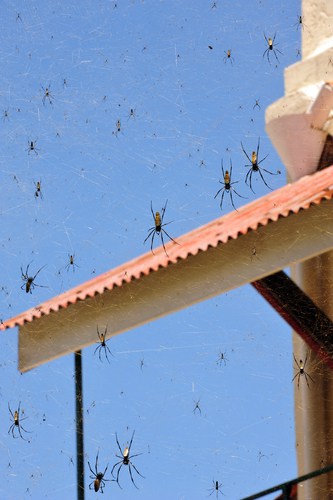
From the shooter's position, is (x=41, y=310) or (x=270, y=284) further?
(x=270, y=284)

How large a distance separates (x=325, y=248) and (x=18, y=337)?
3.64 meters

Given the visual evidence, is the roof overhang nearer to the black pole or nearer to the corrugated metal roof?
the corrugated metal roof

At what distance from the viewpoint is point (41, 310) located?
12805mm

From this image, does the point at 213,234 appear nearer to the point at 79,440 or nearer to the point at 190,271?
the point at 190,271

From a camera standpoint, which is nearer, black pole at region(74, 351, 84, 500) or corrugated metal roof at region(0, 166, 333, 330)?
corrugated metal roof at region(0, 166, 333, 330)

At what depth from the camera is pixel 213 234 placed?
12242 mm

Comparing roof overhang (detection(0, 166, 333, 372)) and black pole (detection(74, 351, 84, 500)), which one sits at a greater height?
roof overhang (detection(0, 166, 333, 372))

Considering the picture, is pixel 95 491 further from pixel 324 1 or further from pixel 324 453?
pixel 324 1

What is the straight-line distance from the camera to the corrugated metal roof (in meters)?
11.3

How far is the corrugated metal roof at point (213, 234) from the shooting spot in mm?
11336

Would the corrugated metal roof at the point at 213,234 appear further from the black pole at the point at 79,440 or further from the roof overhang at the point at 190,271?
the black pole at the point at 79,440

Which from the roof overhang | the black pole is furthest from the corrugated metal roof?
the black pole

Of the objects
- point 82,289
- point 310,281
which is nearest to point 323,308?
point 310,281

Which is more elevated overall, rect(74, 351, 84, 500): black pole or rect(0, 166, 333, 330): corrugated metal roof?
rect(0, 166, 333, 330): corrugated metal roof
